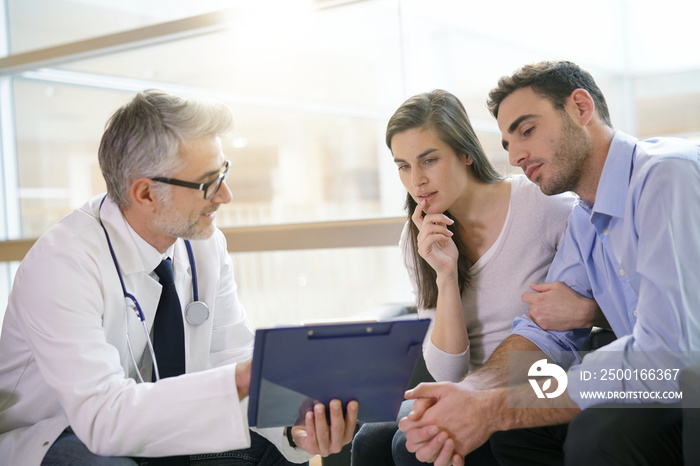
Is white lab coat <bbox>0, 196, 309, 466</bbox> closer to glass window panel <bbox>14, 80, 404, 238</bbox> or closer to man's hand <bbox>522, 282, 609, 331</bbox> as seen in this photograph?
man's hand <bbox>522, 282, 609, 331</bbox>

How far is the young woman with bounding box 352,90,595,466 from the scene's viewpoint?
202cm

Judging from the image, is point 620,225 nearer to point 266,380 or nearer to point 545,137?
point 545,137

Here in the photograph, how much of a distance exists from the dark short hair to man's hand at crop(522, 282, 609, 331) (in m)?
0.49

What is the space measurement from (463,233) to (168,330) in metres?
0.95

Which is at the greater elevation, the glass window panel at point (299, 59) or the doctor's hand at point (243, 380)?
the glass window panel at point (299, 59)

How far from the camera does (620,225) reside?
1.77m

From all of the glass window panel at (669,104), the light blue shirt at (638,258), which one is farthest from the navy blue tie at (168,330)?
the glass window panel at (669,104)

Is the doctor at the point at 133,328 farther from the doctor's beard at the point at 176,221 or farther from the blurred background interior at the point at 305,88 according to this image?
the blurred background interior at the point at 305,88

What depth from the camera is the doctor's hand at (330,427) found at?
1.58m

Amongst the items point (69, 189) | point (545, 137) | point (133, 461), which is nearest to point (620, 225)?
point (545, 137)

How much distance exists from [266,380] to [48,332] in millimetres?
548

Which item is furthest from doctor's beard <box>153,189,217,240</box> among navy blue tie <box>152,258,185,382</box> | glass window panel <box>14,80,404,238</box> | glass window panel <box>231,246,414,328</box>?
glass window panel <box>231,246,414,328</box>

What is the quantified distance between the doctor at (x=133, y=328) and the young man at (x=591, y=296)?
402 millimetres

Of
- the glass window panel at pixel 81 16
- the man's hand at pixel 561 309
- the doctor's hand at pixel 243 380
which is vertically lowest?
the doctor's hand at pixel 243 380
